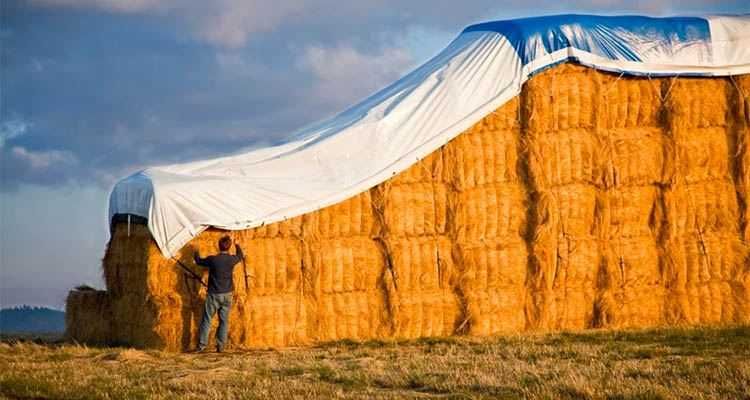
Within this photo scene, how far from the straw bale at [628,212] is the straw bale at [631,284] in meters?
0.14

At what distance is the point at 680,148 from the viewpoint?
20125 mm

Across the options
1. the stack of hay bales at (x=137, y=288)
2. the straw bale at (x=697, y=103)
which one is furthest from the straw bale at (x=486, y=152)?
the stack of hay bales at (x=137, y=288)

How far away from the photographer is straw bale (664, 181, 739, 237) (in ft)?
65.7

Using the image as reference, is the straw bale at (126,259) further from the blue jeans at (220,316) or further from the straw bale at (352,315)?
the straw bale at (352,315)

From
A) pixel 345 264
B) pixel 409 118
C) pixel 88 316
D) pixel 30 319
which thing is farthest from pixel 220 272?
pixel 30 319

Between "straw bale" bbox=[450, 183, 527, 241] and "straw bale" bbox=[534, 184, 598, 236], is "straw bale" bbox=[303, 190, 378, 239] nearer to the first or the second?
"straw bale" bbox=[450, 183, 527, 241]

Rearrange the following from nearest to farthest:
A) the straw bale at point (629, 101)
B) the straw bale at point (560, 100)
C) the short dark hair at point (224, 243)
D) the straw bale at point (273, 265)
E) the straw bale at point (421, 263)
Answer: the short dark hair at point (224, 243) → the straw bale at point (273, 265) → the straw bale at point (421, 263) → the straw bale at point (560, 100) → the straw bale at point (629, 101)

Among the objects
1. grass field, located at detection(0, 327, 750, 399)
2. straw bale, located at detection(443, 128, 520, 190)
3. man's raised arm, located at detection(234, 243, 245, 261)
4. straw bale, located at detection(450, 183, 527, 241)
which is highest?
straw bale, located at detection(443, 128, 520, 190)

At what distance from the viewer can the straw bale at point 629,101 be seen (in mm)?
20016

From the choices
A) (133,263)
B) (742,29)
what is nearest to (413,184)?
(133,263)

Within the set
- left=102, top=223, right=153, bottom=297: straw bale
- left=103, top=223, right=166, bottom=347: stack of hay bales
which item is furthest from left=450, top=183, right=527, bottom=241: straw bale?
left=102, top=223, right=153, bottom=297: straw bale

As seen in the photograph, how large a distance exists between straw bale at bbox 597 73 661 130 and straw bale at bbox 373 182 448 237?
9.67 feet

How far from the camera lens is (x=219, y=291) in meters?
17.2

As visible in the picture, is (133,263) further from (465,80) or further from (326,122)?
(465,80)
